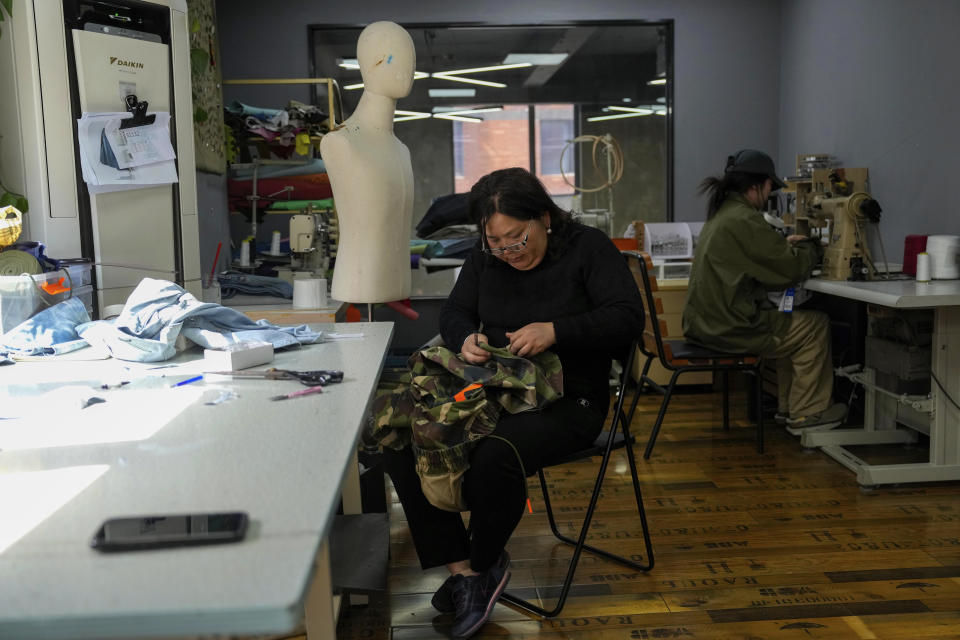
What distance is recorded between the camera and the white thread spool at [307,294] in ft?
10.7

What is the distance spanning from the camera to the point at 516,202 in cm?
224

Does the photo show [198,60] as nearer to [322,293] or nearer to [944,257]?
[322,293]

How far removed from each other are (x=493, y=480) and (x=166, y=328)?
0.83 metres

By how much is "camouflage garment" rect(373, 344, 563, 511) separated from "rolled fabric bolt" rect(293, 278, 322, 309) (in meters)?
1.19

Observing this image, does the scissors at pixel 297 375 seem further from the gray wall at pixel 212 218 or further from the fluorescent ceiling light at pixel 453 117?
the fluorescent ceiling light at pixel 453 117

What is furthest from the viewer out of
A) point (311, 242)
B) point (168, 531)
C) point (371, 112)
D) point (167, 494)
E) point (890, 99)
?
point (890, 99)

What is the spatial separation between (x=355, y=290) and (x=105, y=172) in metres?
0.95

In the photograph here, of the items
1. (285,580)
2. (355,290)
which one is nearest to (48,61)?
(355,290)

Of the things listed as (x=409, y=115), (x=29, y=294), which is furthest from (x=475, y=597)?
(x=409, y=115)

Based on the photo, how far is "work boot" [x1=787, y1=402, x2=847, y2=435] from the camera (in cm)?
388

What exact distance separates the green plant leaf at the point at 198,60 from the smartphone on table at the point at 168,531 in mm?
3206

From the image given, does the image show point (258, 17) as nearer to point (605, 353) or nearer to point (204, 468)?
point (605, 353)

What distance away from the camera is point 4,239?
221 centimetres

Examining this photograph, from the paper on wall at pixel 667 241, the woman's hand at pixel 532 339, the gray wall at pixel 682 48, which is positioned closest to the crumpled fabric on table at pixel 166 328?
the woman's hand at pixel 532 339
